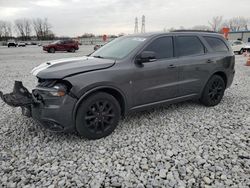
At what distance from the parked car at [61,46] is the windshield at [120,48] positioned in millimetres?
22430

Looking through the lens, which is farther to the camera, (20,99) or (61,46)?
(61,46)

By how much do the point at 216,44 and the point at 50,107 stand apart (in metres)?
4.00

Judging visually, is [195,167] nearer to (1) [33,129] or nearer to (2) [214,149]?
(2) [214,149]

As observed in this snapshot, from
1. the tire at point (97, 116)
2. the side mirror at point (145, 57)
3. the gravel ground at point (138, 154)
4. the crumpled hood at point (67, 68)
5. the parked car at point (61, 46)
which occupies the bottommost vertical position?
the gravel ground at point (138, 154)

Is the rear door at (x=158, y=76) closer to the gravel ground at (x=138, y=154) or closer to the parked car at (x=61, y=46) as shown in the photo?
the gravel ground at (x=138, y=154)

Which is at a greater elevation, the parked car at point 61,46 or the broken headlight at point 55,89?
the parked car at point 61,46

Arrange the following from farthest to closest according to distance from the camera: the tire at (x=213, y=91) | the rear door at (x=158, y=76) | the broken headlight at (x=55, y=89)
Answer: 1. the tire at (x=213, y=91)
2. the rear door at (x=158, y=76)
3. the broken headlight at (x=55, y=89)

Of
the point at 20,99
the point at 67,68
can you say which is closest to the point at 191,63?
the point at 67,68

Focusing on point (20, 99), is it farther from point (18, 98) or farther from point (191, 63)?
point (191, 63)

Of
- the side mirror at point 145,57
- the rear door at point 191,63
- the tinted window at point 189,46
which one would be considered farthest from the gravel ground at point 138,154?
the tinted window at point 189,46

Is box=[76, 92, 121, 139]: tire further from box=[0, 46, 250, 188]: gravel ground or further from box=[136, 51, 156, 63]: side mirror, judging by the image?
box=[136, 51, 156, 63]: side mirror

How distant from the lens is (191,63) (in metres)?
4.38

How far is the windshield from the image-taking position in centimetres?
384

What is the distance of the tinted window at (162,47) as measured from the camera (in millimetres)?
3933
